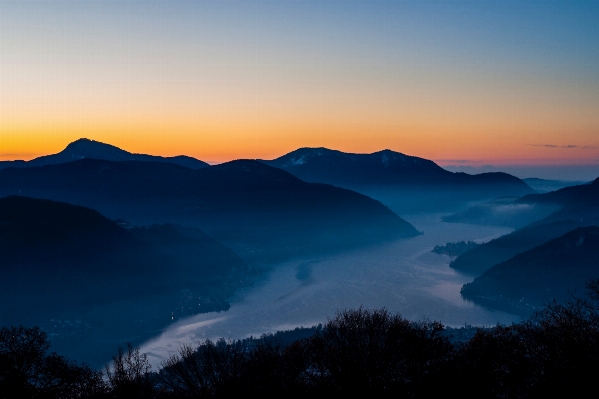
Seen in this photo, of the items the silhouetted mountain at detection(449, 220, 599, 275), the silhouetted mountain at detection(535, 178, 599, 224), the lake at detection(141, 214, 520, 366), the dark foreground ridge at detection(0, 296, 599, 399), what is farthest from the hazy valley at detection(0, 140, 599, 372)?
the dark foreground ridge at detection(0, 296, 599, 399)

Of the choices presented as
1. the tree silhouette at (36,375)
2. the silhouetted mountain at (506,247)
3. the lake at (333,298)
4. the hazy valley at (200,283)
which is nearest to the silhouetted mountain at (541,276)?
the hazy valley at (200,283)

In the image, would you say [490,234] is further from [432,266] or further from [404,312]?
[404,312]

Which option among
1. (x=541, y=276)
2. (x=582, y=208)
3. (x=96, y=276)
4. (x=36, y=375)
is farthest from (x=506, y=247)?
(x=36, y=375)

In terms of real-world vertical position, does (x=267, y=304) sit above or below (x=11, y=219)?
below

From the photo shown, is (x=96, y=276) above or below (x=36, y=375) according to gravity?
below

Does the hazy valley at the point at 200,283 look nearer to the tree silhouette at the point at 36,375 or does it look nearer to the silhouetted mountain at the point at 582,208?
the silhouetted mountain at the point at 582,208

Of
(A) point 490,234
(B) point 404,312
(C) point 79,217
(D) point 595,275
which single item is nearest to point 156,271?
(C) point 79,217

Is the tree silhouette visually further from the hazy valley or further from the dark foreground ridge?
the hazy valley

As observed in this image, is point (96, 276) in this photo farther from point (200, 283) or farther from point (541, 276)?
point (541, 276)
